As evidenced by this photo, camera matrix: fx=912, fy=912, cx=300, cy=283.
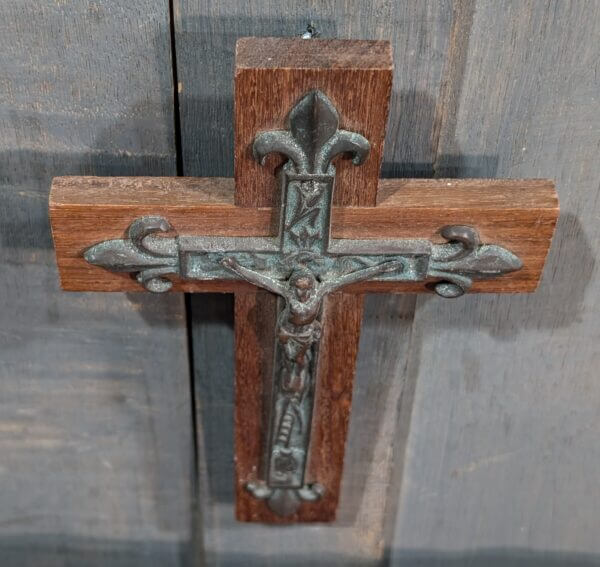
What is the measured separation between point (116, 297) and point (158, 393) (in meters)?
0.13

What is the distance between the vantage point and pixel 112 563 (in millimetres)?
1140

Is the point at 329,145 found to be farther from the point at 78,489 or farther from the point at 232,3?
the point at 78,489

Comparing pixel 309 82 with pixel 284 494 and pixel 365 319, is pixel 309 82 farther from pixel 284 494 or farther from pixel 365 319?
pixel 284 494

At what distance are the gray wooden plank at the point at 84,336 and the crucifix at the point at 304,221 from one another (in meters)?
0.08

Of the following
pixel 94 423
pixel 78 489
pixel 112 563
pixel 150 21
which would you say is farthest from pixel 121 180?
pixel 112 563

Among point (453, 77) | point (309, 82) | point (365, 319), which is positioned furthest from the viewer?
point (365, 319)

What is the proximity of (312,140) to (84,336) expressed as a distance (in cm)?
38

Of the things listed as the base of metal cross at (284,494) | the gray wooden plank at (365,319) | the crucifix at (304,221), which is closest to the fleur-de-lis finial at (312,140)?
the crucifix at (304,221)

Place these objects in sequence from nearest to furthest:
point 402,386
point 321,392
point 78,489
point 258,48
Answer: point 258,48 → point 321,392 → point 402,386 → point 78,489

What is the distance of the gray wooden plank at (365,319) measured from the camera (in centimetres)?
69

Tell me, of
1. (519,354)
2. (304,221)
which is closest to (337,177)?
(304,221)

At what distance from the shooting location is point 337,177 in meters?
0.67

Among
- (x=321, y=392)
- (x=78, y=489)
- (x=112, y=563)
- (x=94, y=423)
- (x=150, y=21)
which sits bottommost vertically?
(x=112, y=563)

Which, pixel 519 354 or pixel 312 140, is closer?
pixel 312 140
